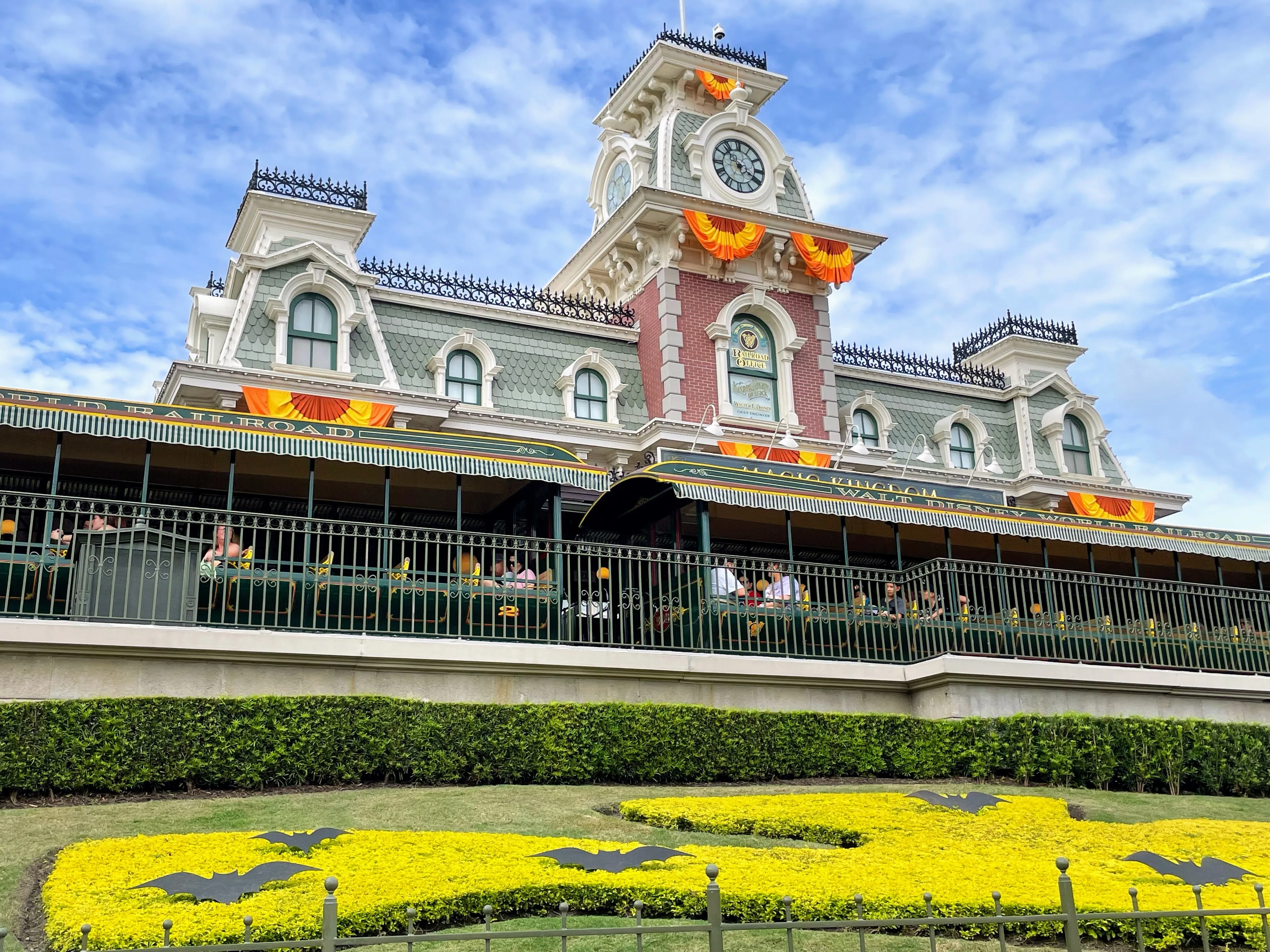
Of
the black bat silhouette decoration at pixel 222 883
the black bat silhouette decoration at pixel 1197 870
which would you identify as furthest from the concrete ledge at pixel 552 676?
the black bat silhouette decoration at pixel 1197 870

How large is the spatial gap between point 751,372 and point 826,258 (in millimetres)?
3002

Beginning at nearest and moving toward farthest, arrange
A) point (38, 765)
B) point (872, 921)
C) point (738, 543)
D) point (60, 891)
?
point (872, 921)
point (60, 891)
point (38, 765)
point (738, 543)

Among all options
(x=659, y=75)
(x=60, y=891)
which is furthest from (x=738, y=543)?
(x=60, y=891)

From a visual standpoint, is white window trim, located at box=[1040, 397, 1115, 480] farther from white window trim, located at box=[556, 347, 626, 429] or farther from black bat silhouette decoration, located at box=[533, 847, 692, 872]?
black bat silhouette decoration, located at box=[533, 847, 692, 872]

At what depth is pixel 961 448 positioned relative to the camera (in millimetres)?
28844

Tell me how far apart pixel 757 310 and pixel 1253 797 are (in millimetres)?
13848

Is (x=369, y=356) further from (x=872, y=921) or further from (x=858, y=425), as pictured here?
(x=872, y=921)

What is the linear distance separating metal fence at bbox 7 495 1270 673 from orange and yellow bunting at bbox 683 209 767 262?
7.89 meters

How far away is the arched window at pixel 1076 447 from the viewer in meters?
29.8

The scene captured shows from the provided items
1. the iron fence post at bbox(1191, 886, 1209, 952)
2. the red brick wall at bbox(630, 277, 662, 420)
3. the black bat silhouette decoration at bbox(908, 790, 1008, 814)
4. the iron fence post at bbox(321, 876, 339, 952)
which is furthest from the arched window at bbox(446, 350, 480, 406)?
the iron fence post at bbox(321, 876, 339, 952)

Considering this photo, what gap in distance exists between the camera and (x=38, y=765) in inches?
449

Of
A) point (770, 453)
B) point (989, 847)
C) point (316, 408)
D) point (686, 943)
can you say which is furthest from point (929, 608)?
point (686, 943)

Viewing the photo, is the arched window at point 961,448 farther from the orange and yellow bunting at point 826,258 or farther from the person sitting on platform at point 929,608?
the person sitting on platform at point 929,608

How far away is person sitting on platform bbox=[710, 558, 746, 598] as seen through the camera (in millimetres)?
16641
